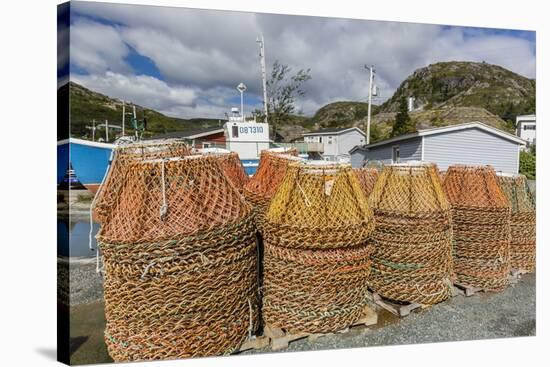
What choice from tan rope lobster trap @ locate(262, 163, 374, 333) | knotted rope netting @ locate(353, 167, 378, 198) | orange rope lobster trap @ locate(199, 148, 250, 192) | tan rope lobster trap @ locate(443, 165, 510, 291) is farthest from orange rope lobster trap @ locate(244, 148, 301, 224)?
tan rope lobster trap @ locate(443, 165, 510, 291)

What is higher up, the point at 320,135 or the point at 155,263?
the point at 320,135

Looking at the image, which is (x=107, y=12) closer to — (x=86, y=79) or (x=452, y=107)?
(x=86, y=79)

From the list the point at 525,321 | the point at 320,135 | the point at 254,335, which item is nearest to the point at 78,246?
the point at 254,335

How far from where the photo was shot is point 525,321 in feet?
14.4

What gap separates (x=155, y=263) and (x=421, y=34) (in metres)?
3.73

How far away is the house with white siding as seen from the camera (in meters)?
5.29

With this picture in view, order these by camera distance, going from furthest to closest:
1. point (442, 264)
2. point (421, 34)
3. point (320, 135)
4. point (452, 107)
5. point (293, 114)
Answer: point (320, 135)
point (293, 114)
point (452, 107)
point (421, 34)
point (442, 264)

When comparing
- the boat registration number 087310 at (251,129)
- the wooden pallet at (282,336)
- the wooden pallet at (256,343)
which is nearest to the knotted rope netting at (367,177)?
the wooden pallet at (282,336)

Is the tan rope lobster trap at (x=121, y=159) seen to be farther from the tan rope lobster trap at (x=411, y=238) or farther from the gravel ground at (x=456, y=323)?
the tan rope lobster trap at (x=411, y=238)

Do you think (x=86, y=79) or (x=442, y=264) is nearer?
(x=86, y=79)

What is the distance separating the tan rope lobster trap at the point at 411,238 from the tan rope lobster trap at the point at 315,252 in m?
0.54

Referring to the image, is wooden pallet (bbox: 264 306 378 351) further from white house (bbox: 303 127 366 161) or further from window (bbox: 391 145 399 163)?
white house (bbox: 303 127 366 161)

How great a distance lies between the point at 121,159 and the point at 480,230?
3779 mm

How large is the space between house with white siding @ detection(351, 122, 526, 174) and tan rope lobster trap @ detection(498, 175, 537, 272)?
0.34 meters
